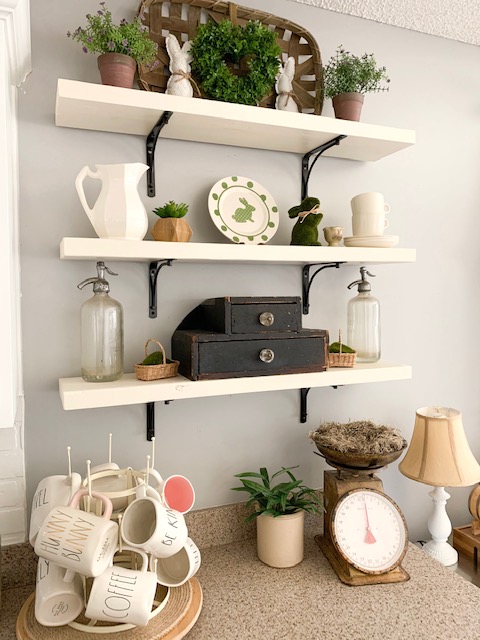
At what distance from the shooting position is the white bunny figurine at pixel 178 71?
1.34 meters

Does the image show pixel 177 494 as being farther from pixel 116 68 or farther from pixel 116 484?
pixel 116 68

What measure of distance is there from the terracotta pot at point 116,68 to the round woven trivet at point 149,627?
1214 millimetres

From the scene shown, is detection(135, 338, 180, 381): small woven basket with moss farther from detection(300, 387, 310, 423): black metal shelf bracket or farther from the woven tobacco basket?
the woven tobacco basket

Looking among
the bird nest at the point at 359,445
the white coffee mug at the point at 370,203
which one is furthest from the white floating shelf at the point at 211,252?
the bird nest at the point at 359,445

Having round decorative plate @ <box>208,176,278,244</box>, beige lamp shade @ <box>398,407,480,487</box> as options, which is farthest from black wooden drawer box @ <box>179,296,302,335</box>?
beige lamp shade @ <box>398,407,480,487</box>

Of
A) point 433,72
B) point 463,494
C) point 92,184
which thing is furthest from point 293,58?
point 463,494

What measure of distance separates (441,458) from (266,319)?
0.70 meters

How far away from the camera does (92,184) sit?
1.38 metres

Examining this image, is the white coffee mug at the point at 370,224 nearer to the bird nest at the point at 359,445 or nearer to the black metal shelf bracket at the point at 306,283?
the black metal shelf bracket at the point at 306,283

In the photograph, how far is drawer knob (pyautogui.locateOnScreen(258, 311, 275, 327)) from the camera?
1349 millimetres

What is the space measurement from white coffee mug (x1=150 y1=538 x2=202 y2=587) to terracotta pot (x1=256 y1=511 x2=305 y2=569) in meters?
0.26

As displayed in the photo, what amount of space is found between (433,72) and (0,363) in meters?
1.65

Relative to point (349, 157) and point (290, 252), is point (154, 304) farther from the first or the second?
point (349, 157)

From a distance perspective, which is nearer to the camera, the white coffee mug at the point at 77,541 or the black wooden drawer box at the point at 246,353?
the white coffee mug at the point at 77,541
